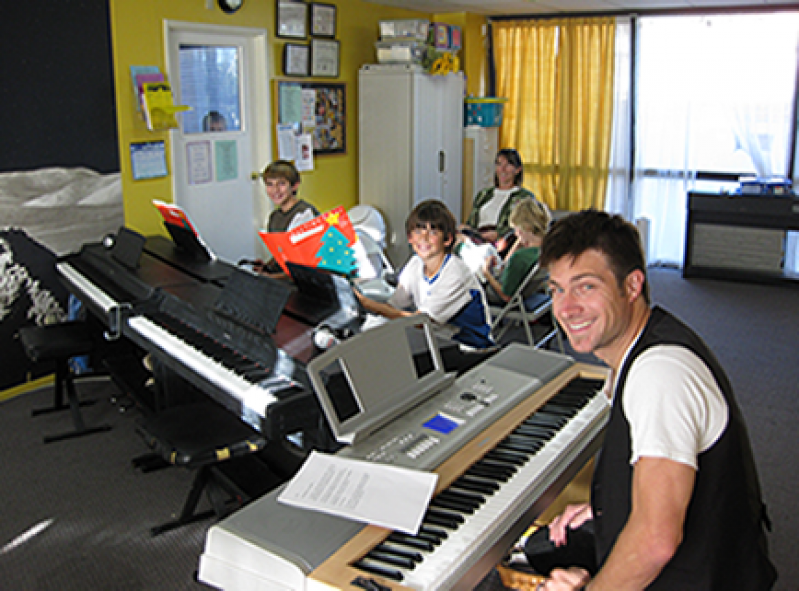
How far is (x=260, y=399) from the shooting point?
2191mm

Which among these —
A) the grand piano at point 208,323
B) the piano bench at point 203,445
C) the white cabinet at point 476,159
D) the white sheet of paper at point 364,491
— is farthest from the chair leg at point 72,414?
the white cabinet at point 476,159

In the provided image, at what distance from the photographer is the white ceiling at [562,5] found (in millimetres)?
6281

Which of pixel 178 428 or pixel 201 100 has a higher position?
pixel 201 100

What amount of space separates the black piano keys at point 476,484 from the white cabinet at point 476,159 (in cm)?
513

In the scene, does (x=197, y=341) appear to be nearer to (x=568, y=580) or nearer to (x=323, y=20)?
(x=568, y=580)

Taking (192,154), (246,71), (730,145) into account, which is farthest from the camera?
(730,145)

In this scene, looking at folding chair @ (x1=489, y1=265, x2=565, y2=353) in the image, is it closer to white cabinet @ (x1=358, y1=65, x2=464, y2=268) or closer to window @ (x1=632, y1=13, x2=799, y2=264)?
white cabinet @ (x1=358, y1=65, x2=464, y2=268)

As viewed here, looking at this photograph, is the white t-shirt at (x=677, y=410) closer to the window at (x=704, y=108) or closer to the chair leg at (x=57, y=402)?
the chair leg at (x=57, y=402)

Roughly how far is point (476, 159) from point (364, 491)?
5.92 m

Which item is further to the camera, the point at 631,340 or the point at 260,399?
the point at 260,399

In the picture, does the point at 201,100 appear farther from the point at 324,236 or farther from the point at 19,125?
the point at 324,236

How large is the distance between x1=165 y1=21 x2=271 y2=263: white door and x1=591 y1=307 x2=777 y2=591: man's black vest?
3930 mm

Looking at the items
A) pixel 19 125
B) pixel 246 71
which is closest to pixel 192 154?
pixel 246 71

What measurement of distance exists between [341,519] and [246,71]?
4.44 metres
